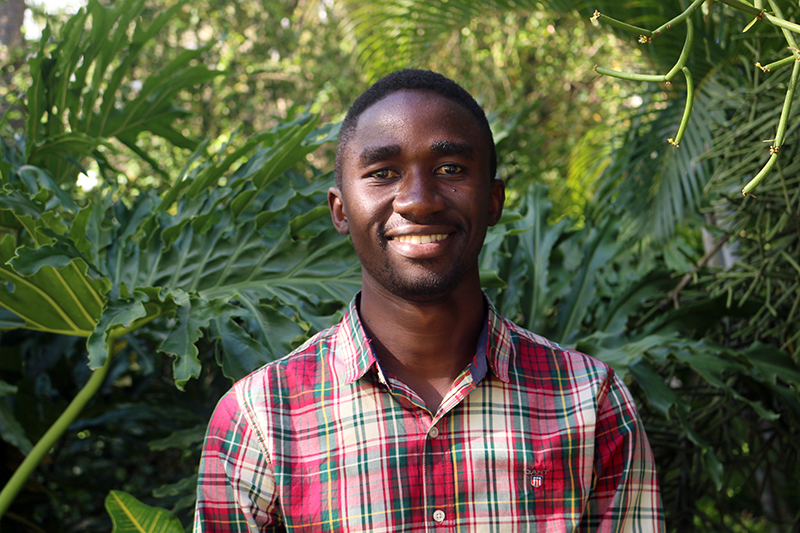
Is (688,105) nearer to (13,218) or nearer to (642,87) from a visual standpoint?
(13,218)

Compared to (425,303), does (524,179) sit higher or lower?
higher

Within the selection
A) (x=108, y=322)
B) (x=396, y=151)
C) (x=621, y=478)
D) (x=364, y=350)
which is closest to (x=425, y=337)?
(x=364, y=350)

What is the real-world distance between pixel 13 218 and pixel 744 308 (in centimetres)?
224

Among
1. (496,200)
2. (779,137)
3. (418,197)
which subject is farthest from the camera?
(496,200)

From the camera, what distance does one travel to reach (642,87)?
3094 mm

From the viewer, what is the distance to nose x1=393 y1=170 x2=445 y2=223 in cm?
115

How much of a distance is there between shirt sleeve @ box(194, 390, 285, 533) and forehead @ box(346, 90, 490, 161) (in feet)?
1.88

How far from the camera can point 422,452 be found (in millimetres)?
1206

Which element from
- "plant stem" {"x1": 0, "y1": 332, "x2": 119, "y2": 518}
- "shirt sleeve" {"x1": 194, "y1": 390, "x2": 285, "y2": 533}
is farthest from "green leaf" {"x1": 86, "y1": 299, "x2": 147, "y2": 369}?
"shirt sleeve" {"x1": 194, "y1": 390, "x2": 285, "y2": 533}

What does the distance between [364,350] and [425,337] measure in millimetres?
117

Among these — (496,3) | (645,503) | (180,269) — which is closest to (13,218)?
(180,269)

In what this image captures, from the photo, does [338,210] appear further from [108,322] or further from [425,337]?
[108,322]

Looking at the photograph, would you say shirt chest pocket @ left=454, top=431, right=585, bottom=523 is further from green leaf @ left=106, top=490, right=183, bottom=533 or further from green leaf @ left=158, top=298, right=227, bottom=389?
green leaf @ left=106, top=490, right=183, bottom=533

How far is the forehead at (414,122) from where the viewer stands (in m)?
1.19
